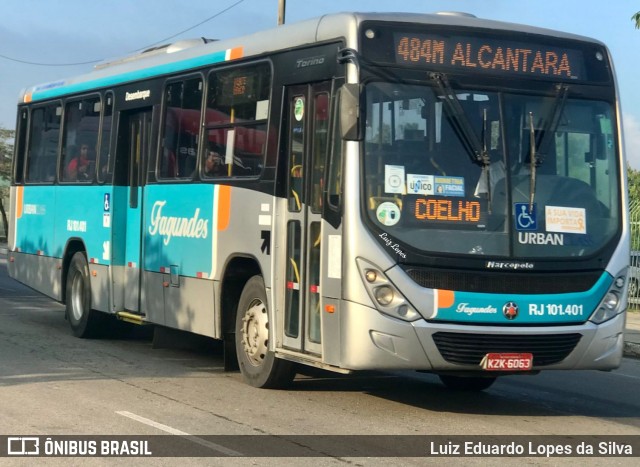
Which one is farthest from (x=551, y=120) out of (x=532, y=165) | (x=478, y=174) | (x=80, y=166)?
(x=80, y=166)

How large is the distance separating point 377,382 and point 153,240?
3349 millimetres

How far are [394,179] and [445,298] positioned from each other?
3.55 ft

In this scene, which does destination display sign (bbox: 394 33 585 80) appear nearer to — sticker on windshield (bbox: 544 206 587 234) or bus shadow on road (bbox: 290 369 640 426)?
sticker on windshield (bbox: 544 206 587 234)

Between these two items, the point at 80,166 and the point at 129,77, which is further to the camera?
the point at 80,166

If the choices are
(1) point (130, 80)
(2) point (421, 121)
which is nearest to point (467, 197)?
(2) point (421, 121)

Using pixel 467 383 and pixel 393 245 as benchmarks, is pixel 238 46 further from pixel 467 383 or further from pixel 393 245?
pixel 467 383

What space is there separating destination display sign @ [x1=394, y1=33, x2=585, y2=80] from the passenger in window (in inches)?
277

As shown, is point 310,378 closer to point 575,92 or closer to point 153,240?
point 153,240

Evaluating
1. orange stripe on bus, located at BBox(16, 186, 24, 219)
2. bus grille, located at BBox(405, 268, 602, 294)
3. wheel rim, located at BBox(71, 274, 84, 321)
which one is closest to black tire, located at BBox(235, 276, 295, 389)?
bus grille, located at BBox(405, 268, 602, 294)

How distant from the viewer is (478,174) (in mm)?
9555

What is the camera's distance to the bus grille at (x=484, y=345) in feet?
30.7

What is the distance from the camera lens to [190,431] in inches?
349

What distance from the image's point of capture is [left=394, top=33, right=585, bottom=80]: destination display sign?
971 centimetres

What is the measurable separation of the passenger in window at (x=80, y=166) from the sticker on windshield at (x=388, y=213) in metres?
7.08
